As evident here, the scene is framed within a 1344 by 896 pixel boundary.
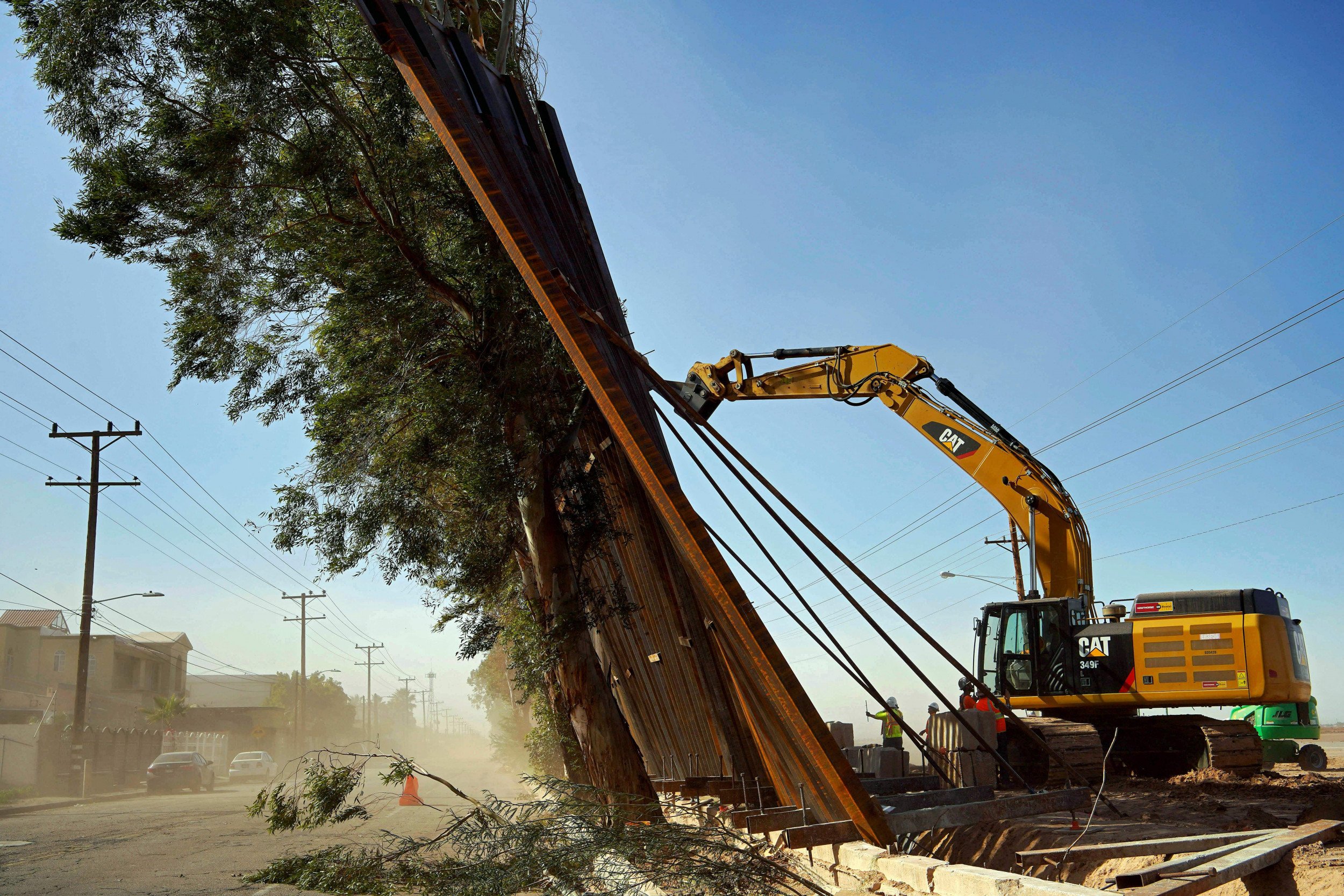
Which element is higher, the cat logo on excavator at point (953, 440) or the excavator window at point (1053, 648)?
the cat logo on excavator at point (953, 440)

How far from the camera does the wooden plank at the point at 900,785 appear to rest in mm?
8586

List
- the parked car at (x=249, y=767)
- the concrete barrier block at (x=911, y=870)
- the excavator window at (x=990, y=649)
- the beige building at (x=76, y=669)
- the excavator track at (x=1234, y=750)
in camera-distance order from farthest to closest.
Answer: the beige building at (x=76, y=669) < the parked car at (x=249, y=767) < the excavator window at (x=990, y=649) < the excavator track at (x=1234, y=750) < the concrete barrier block at (x=911, y=870)

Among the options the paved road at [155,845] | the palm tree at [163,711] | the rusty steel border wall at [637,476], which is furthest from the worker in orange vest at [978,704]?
the palm tree at [163,711]

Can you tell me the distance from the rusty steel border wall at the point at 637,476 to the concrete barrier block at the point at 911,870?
0.66 metres

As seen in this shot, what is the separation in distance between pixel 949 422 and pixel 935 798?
7327 mm

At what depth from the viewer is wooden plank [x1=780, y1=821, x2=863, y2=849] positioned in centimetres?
551

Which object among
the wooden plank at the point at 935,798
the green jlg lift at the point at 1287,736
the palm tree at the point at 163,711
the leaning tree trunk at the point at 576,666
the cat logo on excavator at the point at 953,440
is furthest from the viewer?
the palm tree at the point at 163,711

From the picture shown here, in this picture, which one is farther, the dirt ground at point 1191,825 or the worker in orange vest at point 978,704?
the worker in orange vest at point 978,704

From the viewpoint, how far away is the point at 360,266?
10.9 metres

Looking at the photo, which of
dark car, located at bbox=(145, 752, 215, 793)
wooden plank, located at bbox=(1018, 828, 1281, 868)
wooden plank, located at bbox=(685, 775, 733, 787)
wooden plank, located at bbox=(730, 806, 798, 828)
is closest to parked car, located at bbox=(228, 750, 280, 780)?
dark car, located at bbox=(145, 752, 215, 793)

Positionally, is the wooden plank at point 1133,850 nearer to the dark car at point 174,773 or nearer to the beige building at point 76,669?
the dark car at point 174,773

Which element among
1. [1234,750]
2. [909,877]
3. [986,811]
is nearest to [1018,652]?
[1234,750]

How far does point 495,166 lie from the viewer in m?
7.40

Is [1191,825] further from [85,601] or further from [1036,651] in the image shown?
[85,601]
